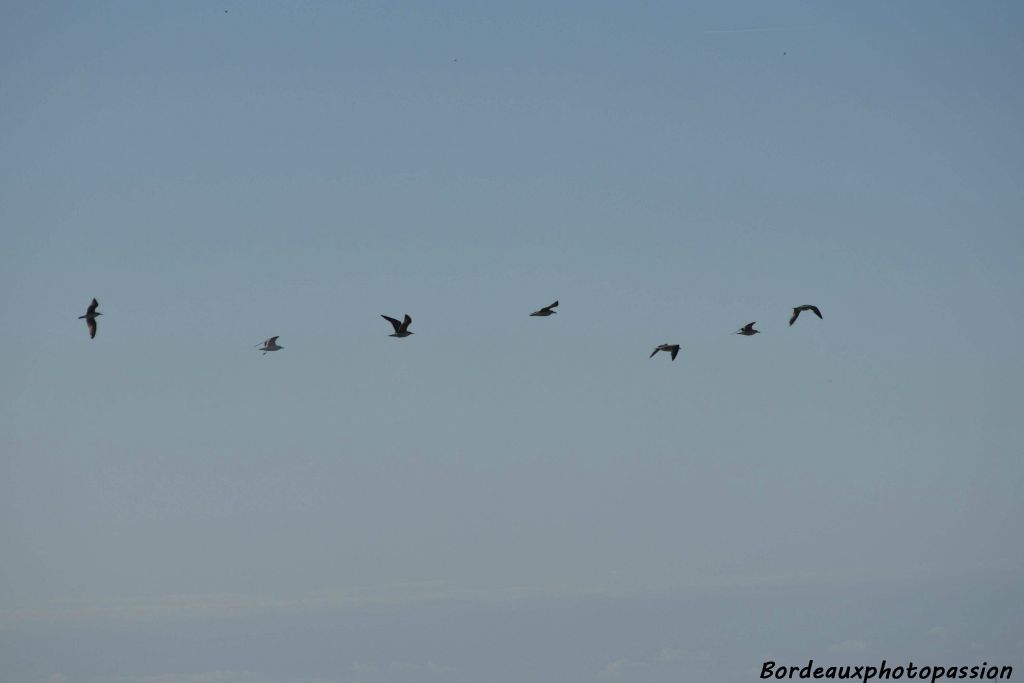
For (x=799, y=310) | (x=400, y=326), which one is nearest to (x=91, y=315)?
(x=400, y=326)

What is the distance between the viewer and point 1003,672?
102 m

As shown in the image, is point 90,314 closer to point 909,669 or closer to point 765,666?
point 765,666

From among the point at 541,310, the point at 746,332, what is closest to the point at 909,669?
the point at 746,332

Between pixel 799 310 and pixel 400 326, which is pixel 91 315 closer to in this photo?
pixel 400 326

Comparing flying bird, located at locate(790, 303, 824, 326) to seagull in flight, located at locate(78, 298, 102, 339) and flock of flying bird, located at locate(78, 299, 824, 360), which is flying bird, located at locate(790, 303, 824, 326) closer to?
flock of flying bird, located at locate(78, 299, 824, 360)

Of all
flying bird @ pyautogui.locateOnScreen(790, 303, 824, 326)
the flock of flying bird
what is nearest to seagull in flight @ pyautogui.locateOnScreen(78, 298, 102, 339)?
the flock of flying bird

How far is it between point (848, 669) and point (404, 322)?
49.9m

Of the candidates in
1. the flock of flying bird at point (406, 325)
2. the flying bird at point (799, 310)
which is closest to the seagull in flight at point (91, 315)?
the flock of flying bird at point (406, 325)

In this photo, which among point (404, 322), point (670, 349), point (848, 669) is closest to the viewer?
point (404, 322)

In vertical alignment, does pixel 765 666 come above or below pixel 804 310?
below

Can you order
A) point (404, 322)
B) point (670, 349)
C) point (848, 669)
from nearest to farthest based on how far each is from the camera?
1. point (404, 322)
2. point (670, 349)
3. point (848, 669)

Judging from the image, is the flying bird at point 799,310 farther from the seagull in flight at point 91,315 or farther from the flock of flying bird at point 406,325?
the seagull in flight at point 91,315

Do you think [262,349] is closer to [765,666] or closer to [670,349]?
[670,349]

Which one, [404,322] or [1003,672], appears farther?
[1003,672]
